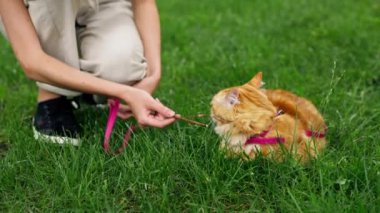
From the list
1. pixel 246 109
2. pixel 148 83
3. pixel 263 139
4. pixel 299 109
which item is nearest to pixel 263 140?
pixel 263 139

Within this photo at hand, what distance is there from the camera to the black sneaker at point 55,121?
2.28 m

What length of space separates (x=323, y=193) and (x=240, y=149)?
391mm

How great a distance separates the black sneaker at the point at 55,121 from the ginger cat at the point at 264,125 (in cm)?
61

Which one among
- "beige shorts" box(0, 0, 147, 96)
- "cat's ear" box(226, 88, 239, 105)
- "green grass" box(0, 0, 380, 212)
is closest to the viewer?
"green grass" box(0, 0, 380, 212)

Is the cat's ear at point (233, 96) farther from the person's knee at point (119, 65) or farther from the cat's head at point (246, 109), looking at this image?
the person's knee at point (119, 65)

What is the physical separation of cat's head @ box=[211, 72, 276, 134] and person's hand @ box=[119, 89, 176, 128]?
0.23 meters

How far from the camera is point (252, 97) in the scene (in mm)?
2078

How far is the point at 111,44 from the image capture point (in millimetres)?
2264

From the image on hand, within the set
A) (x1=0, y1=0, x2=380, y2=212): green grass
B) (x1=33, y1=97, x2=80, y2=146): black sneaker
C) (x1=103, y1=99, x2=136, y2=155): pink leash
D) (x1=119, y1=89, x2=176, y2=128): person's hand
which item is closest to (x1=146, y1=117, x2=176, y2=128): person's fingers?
(x1=119, y1=89, x2=176, y2=128): person's hand

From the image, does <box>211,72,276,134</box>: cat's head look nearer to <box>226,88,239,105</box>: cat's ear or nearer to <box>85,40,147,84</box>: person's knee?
<box>226,88,239,105</box>: cat's ear

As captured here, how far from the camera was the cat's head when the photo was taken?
203 cm

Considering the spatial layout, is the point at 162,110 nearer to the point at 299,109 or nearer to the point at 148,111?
the point at 148,111

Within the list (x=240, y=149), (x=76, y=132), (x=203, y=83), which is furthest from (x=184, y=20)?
(x=240, y=149)

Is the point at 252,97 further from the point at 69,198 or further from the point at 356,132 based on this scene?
the point at 69,198
